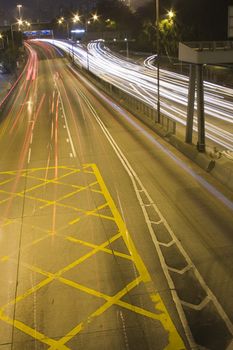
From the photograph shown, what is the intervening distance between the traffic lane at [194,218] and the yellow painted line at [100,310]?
1.29m

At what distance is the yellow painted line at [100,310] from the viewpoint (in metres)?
10.5

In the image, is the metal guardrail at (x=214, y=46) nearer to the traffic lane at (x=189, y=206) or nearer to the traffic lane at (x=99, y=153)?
the traffic lane at (x=189, y=206)

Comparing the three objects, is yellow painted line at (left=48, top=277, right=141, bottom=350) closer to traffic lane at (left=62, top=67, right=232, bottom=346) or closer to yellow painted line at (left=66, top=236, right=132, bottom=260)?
traffic lane at (left=62, top=67, right=232, bottom=346)

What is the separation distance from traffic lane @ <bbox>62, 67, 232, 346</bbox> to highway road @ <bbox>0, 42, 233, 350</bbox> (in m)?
0.04

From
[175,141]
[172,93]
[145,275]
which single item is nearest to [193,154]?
[175,141]

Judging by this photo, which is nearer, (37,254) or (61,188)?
(37,254)

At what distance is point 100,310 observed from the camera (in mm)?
11594

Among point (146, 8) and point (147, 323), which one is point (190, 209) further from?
point (146, 8)

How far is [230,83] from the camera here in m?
57.1

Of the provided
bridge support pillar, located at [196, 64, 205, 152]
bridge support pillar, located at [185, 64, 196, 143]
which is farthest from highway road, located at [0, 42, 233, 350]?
bridge support pillar, located at [196, 64, 205, 152]

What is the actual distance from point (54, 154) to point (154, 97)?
2744 cm

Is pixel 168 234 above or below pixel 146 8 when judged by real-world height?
below

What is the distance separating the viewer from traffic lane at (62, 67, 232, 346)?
1284cm

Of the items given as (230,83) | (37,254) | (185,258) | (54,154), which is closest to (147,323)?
(185,258)
